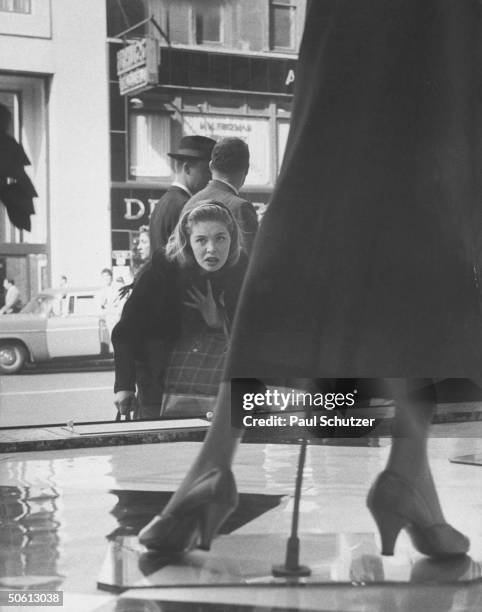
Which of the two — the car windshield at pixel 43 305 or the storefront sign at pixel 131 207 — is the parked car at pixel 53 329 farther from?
the storefront sign at pixel 131 207

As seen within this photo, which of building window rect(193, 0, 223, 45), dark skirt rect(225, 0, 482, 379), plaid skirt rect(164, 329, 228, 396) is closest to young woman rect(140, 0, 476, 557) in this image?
dark skirt rect(225, 0, 482, 379)

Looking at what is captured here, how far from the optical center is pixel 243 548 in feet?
5.09

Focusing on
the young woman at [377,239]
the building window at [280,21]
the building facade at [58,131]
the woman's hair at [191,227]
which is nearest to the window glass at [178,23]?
the building window at [280,21]

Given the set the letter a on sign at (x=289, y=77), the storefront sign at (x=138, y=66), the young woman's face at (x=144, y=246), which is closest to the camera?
the letter a on sign at (x=289, y=77)

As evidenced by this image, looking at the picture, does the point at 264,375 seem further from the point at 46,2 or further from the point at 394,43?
the point at 46,2

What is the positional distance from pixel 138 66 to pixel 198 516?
6.99 ft

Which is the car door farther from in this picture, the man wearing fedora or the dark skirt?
the dark skirt

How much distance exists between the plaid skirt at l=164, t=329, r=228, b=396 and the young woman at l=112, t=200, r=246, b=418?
0.01 m

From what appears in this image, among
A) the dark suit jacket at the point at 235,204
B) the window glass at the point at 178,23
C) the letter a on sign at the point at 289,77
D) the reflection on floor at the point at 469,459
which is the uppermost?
the window glass at the point at 178,23

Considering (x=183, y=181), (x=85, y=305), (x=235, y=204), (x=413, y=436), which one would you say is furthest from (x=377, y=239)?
(x=85, y=305)

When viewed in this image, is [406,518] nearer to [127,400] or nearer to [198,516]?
[198,516]

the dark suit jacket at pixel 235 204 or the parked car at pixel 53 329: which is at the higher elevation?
the dark suit jacket at pixel 235 204

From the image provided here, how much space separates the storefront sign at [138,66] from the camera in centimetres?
318

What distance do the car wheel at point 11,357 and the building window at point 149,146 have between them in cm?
72
